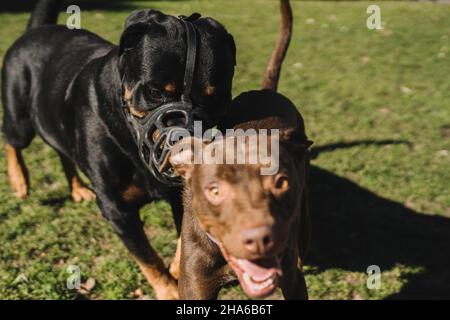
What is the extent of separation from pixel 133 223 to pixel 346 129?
3.48 m

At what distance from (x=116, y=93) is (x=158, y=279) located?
1347 mm

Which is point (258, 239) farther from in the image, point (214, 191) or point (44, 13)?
point (44, 13)

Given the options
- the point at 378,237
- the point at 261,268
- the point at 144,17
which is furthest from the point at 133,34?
the point at 378,237

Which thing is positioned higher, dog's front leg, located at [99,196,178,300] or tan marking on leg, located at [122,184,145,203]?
tan marking on leg, located at [122,184,145,203]

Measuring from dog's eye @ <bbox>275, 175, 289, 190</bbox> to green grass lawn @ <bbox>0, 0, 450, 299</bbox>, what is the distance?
5.32 ft

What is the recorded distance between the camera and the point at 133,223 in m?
3.95

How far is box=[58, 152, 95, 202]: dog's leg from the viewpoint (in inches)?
206

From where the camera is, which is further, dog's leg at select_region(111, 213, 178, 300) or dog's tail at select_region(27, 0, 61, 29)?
dog's tail at select_region(27, 0, 61, 29)

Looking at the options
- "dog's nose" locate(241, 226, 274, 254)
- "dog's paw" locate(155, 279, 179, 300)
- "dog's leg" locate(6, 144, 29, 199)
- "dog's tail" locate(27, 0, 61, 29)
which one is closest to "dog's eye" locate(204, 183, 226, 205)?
"dog's nose" locate(241, 226, 274, 254)

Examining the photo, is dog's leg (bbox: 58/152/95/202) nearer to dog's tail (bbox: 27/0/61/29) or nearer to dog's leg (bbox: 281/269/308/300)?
dog's tail (bbox: 27/0/61/29)

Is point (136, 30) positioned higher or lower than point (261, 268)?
higher

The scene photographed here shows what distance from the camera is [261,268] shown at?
2631mm
